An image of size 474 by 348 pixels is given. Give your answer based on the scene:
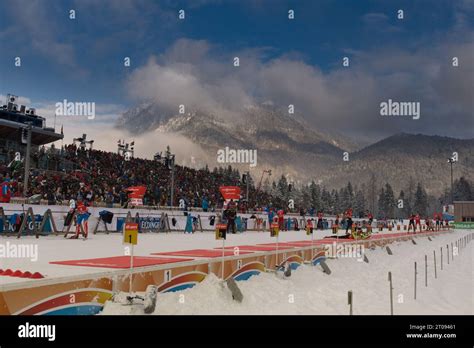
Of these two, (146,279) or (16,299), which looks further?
(146,279)

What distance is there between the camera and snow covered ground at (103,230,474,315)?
9.23 metres

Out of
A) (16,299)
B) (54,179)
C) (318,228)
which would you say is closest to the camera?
(16,299)

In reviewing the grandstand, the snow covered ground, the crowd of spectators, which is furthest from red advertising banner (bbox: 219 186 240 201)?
the crowd of spectators

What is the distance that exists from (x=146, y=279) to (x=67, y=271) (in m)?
1.46

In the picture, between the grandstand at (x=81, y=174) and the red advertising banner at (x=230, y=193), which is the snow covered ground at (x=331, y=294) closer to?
the red advertising banner at (x=230, y=193)

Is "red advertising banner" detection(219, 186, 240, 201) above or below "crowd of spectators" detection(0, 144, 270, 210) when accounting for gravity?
below

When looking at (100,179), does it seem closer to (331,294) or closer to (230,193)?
(230,193)

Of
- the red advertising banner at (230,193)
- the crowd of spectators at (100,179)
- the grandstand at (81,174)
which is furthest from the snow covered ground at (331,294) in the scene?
the crowd of spectators at (100,179)

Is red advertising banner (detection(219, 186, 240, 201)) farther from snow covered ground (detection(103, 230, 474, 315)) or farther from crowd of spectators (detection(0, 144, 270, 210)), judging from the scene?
crowd of spectators (detection(0, 144, 270, 210))

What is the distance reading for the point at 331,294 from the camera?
40.8ft
